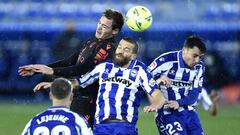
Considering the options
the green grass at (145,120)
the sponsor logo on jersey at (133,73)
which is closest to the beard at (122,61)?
the sponsor logo on jersey at (133,73)

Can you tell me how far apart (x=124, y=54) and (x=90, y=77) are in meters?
0.64

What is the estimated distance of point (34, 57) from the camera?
2108 cm

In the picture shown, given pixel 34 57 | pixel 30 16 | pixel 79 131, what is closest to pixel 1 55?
pixel 34 57

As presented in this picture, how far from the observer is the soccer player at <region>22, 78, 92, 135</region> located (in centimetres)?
732

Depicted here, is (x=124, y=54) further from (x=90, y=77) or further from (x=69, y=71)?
(x=69, y=71)

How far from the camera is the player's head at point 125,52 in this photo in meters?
8.84

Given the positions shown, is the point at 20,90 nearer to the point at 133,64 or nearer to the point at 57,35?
the point at 57,35

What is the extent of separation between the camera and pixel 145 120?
17531mm

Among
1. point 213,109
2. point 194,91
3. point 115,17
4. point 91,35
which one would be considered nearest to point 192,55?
point 194,91

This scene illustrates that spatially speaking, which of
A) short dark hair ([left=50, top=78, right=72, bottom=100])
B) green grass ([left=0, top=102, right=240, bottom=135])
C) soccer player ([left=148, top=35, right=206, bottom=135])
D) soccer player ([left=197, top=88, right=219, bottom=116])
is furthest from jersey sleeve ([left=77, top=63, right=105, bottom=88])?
soccer player ([left=197, top=88, right=219, bottom=116])

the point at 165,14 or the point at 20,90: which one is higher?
the point at 165,14

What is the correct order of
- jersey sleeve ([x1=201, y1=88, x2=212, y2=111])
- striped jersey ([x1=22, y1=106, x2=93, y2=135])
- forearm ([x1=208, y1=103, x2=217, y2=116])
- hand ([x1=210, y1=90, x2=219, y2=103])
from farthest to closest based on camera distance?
forearm ([x1=208, y1=103, x2=217, y2=116]) → jersey sleeve ([x1=201, y1=88, x2=212, y2=111]) → hand ([x1=210, y1=90, x2=219, y2=103]) → striped jersey ([x1=22, y1=106, x2=93, y2=135])

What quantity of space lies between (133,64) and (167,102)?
3.12ft

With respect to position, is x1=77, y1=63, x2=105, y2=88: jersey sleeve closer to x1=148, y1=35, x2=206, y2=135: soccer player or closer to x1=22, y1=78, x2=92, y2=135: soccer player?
x1=148, y1=35, x2=206, y2=135: soccer player
